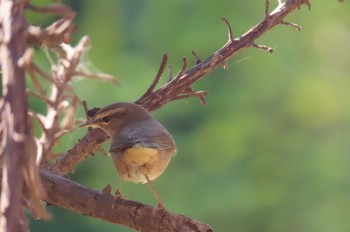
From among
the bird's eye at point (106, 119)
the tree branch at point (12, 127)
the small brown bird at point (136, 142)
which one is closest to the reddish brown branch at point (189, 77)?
the small brown bird at point (136, 142)

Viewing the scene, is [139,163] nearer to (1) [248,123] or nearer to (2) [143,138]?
(2) [143,138]

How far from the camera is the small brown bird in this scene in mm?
1695

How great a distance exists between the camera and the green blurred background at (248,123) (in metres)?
5.04

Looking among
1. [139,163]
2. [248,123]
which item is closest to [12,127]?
[139,163]

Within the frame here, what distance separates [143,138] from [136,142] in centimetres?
3

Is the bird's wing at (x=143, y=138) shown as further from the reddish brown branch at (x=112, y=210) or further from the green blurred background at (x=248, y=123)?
the green blurred background at (x=248, y=123)

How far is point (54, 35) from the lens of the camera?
60cm

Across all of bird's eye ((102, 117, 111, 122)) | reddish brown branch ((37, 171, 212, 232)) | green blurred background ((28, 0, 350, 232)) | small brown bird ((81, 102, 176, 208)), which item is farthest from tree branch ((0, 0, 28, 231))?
green blurred background ((28, 0, 350, 232))

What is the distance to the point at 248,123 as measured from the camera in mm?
5523

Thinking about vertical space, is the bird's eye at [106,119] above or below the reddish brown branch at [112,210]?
below

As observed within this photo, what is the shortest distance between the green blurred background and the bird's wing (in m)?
2.95

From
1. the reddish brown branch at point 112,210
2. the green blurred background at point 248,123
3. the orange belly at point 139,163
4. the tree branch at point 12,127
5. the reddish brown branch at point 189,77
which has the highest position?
the tree branch at point 12,127

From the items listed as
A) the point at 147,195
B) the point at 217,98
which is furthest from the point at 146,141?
the point at 217,98

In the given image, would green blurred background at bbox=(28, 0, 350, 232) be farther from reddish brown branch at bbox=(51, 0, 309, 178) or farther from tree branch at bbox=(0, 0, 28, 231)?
tree branch at bbox=(0, 0, 28, 231)
